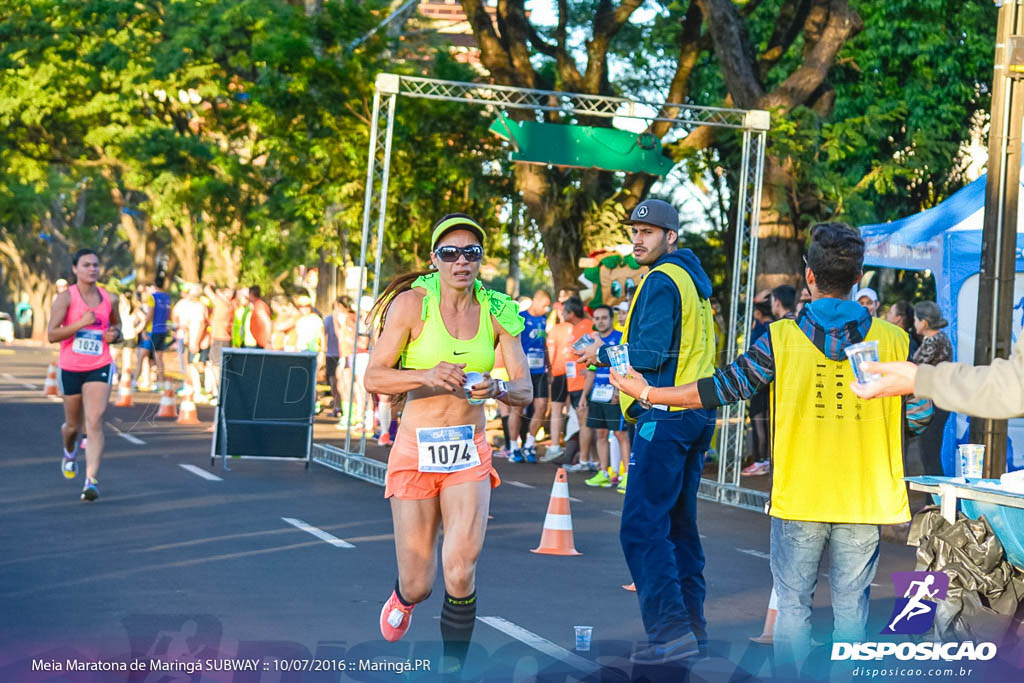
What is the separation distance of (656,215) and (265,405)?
9.65 m

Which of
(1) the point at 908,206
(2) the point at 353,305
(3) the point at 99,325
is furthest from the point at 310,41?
(3) the point at 99,325

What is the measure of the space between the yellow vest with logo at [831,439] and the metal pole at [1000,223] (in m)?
4.95

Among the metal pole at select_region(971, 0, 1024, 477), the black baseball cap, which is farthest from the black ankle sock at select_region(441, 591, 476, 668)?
the metal pole at select_region(971, 0, 1024, 477)

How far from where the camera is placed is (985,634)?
7023 mm

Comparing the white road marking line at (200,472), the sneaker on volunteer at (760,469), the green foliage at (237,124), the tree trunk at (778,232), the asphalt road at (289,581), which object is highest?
the green foliage at (237,124)

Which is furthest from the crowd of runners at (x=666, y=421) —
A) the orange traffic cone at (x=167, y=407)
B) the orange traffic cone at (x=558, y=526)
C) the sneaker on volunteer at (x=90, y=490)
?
the orange traffic cone at (x=167, y=407)

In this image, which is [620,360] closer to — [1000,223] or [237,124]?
[1000,223]

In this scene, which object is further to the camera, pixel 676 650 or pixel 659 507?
pixel 659 507

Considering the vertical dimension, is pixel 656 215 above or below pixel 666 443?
above

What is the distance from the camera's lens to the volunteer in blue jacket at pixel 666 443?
6656 millimetres

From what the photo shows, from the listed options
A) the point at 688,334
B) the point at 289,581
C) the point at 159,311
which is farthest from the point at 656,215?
the point at 159,311

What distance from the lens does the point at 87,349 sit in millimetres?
11867

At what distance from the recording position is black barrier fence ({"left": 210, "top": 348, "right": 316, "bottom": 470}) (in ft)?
51.9

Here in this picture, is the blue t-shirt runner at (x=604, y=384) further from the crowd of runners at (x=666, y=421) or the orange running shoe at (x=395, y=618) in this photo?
the orange running shoe at (x=395, y=618)
